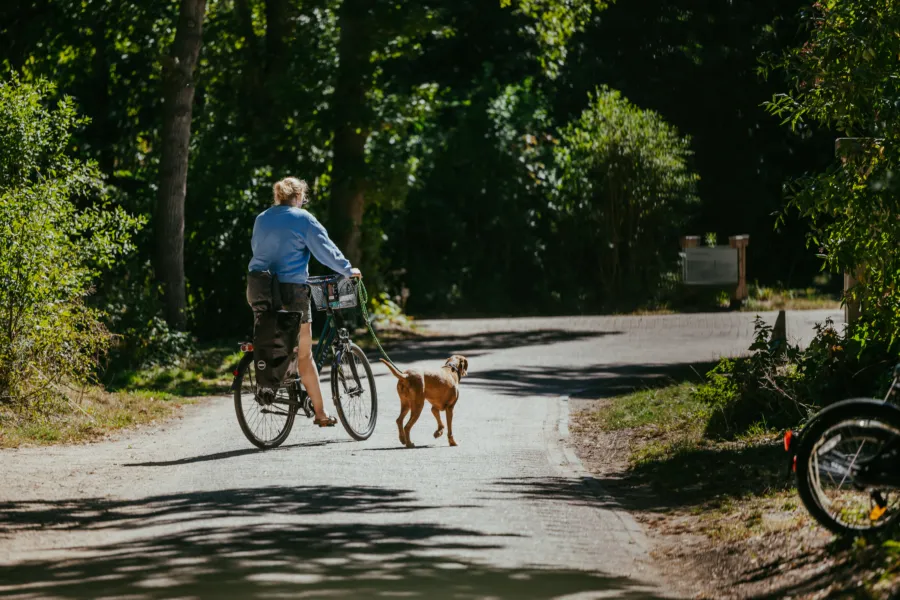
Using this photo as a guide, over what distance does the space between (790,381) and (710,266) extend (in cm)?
1882

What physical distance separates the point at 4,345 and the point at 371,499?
5.17 meters

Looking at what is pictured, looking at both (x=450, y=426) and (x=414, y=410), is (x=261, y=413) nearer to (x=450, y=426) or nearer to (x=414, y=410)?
(x=414, y=410)

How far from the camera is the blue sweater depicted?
1147 centimetres

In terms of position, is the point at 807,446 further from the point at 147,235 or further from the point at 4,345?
the point at 147,235

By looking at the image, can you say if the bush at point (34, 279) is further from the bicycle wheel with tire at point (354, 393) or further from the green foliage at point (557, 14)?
the green foliage at point (557, 14)

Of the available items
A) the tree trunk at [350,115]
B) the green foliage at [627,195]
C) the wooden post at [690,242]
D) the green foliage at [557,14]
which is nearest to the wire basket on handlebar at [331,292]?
the tree trunk at [350,115]

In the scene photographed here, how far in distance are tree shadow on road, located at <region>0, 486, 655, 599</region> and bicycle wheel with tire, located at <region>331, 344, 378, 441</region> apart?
2.93m

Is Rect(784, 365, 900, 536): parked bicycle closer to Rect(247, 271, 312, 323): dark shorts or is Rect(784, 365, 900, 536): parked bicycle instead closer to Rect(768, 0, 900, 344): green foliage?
Rect(768, 0, 900, 344): green foliage

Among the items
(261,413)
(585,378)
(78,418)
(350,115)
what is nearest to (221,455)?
(261,413)

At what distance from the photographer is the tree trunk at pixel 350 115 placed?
24250mm

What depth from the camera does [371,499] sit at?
9141 mm

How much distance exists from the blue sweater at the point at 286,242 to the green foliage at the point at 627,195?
1970 cm

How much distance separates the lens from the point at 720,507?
9242 mm

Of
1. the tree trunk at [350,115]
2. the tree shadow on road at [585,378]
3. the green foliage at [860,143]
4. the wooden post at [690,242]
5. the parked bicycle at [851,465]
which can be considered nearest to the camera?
the parked bicycle at [851,465]
